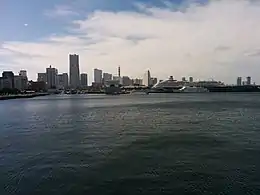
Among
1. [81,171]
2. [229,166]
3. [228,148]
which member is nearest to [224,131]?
[228,148]

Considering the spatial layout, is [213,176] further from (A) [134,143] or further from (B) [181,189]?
(A) [134,143]

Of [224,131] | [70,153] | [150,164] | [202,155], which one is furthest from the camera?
[224,131]

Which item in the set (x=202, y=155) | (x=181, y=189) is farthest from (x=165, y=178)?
(x=202, y=155)

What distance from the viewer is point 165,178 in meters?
15.7

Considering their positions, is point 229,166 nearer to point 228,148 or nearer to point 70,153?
point 228,148

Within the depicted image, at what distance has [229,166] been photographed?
17828 millimetres

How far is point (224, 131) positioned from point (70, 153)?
52.7 ft

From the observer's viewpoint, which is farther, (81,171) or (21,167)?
(21,167)

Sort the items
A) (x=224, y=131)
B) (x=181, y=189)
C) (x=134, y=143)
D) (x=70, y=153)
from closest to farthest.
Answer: (x=181, y=189), (x=70, y=153), (x=134, y=143), (x=224, y=131)

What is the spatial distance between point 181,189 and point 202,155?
6.83 meters

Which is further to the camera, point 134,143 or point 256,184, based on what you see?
point 134,143

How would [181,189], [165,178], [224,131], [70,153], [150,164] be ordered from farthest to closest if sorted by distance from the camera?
[224,131] → [70,153] → [150,164] → [165,178] → [181,189]

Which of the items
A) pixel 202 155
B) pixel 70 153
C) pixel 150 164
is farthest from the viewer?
pixel 70 153

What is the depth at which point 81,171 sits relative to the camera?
56.6ft
